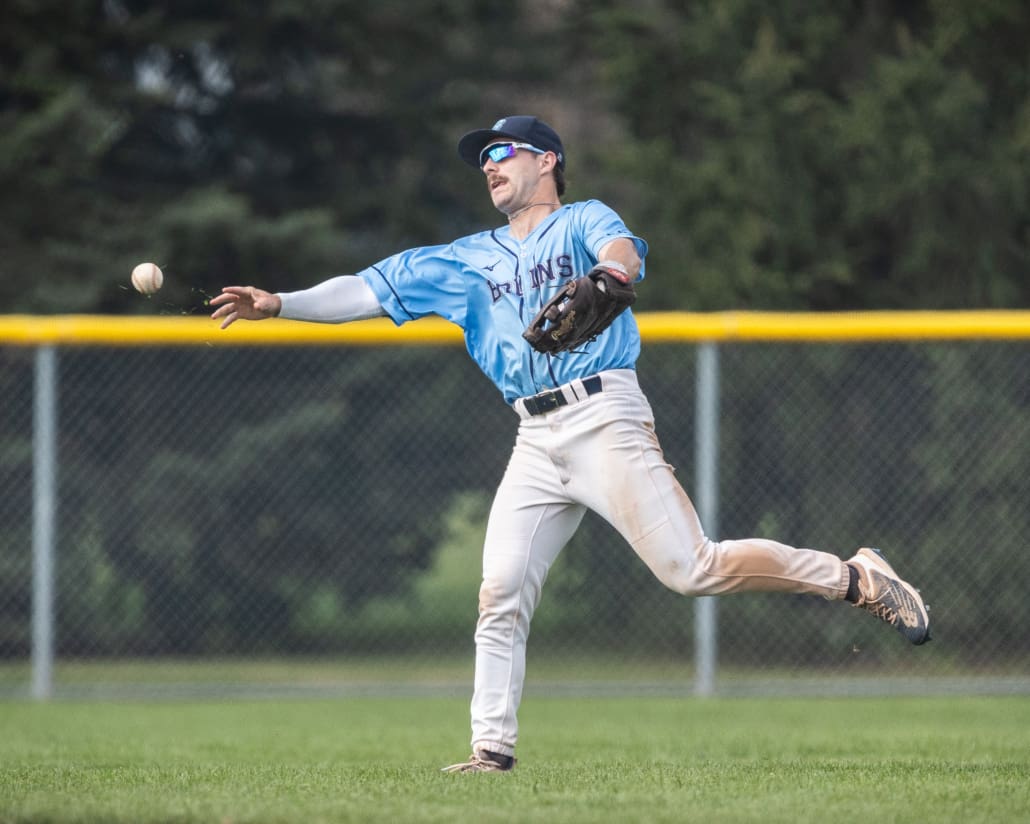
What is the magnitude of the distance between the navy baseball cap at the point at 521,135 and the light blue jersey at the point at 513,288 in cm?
25

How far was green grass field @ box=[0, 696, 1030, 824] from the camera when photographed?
3902 mm

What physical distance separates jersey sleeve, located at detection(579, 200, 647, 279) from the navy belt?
37cm

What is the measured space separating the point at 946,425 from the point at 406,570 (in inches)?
135

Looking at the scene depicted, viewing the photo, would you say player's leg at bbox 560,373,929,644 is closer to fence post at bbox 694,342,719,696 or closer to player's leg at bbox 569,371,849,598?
player's leg at bbox 569,371,849,598

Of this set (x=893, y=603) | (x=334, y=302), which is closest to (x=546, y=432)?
(x=334, y=302)

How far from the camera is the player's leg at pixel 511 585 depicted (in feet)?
16.0

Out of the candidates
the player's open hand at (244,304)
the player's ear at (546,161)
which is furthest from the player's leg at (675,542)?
the player's open hand at (244,304)

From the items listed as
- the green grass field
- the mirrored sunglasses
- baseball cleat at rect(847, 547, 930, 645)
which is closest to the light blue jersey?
the mirrored sunglasses

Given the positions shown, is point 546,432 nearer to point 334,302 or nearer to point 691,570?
point 691,570

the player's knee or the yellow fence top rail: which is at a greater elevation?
the yellow fence top rail

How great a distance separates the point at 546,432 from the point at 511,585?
0.49 metres

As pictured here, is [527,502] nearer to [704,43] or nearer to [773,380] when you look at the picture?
[773,380]

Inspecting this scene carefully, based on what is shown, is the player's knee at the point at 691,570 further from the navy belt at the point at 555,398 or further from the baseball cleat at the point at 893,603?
the navy belt at the point at 555,398

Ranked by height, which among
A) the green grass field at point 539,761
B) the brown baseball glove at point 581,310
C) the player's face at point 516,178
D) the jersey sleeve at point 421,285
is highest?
the player's face at point 516,178
